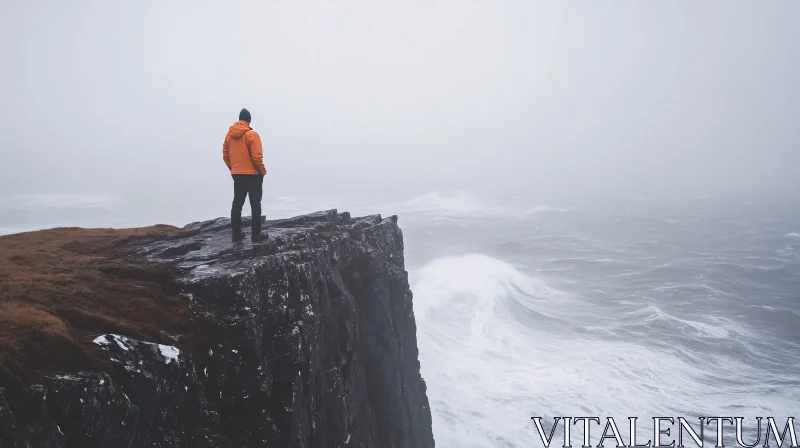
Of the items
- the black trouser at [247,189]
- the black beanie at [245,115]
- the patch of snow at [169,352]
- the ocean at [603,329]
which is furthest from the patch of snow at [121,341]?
the ocean at [603,329]

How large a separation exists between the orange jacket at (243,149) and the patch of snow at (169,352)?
438cm

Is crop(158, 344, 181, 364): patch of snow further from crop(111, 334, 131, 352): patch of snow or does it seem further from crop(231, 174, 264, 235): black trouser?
crop(231, 174, 264, 235): black trouser

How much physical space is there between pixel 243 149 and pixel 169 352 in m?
4.91

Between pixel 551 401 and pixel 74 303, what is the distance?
70.3ft

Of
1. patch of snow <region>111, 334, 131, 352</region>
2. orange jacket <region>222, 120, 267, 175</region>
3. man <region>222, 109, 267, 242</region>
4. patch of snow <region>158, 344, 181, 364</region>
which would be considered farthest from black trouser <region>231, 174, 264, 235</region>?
patch of snow <region>111, 334, 131, 352</region>

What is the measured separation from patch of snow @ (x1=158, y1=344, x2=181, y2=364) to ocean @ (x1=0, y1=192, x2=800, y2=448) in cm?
1509

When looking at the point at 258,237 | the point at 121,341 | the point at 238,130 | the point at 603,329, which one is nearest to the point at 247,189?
the point at 238,130

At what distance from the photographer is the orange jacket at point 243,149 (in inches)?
394

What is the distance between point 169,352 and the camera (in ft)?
22.7

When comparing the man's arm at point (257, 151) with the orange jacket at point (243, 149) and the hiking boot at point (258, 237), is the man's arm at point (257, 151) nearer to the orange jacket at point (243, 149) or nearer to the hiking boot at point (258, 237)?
the orange jacket at point (243, 149)

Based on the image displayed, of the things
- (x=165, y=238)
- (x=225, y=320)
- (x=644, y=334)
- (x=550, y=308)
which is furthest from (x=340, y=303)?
(x=550, y=308)

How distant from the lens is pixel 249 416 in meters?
8.05

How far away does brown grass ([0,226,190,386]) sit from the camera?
580 centimetres
